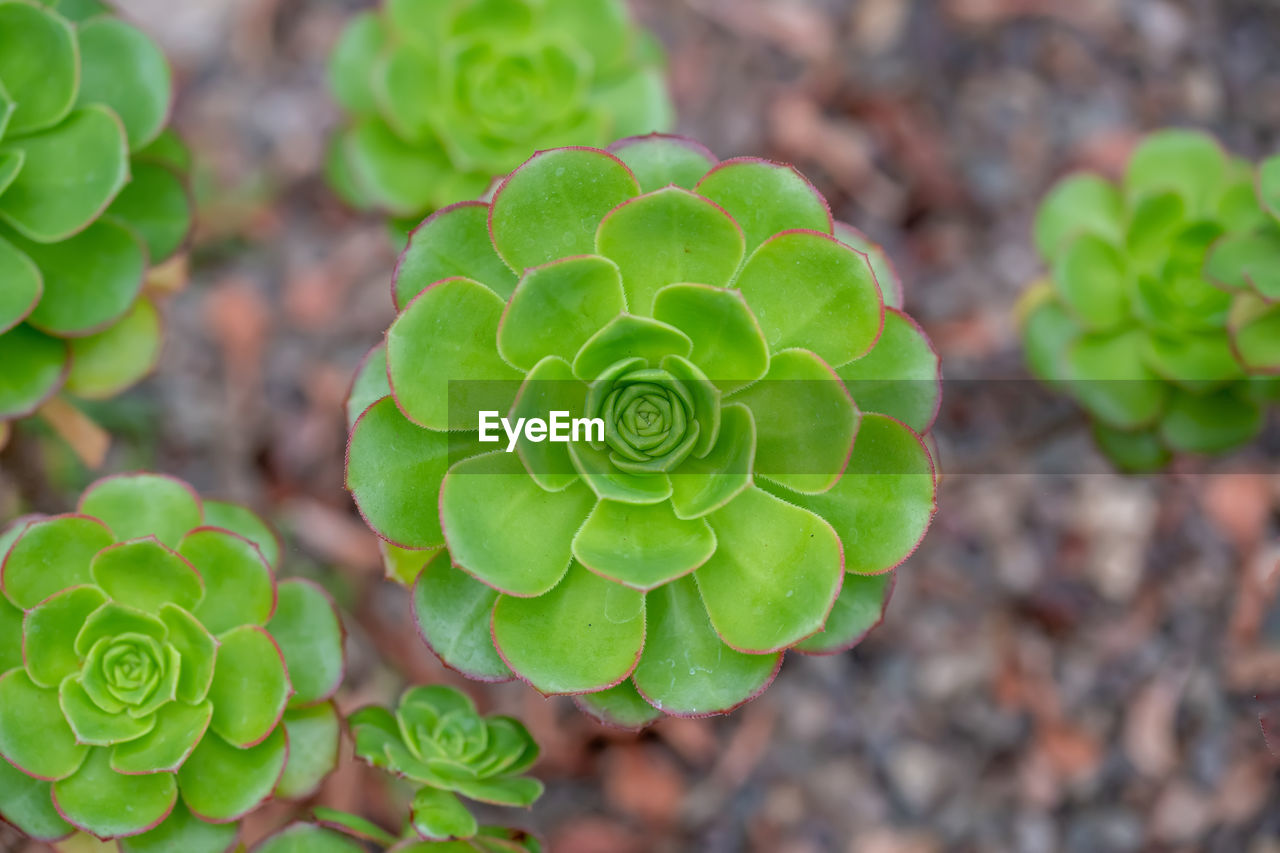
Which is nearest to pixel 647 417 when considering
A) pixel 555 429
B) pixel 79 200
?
pixel 555 429

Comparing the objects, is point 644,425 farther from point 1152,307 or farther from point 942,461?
point 942,461

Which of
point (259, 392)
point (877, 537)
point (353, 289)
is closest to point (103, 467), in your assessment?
point (259, 392)

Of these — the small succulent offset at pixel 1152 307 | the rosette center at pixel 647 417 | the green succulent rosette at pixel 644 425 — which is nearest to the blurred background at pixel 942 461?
the small succulent offset at pixel 1152 307

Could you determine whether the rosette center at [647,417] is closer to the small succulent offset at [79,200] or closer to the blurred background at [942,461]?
the small succulent offset at [79,200]

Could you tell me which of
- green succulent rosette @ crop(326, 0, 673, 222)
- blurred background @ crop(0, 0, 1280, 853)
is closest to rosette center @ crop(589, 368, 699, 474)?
green succulent rosette @ crop(326, 0, 673, 222)

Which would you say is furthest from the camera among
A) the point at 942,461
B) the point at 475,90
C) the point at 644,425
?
the point at 942,461

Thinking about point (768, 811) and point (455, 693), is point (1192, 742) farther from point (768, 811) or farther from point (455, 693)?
point (455, 693)
